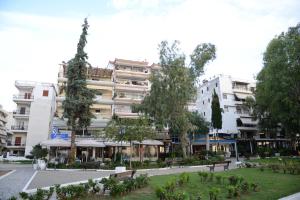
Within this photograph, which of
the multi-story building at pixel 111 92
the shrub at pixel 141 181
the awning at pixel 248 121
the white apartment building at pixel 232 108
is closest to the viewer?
the shrub at pixel 141 181

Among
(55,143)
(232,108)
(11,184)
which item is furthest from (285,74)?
(11,184)

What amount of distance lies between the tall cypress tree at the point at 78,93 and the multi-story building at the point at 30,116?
20.9m

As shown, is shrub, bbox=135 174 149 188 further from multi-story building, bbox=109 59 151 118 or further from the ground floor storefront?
multi-story building, bbox=109 59 151 118

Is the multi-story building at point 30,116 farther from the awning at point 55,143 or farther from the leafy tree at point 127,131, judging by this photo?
the leafy tree at point 127,131

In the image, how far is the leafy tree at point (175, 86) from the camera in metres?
36.0

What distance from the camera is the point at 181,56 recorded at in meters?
38.1

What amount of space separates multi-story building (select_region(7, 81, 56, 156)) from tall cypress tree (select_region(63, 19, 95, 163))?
20.9m

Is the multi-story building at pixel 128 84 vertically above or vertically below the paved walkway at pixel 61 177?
above

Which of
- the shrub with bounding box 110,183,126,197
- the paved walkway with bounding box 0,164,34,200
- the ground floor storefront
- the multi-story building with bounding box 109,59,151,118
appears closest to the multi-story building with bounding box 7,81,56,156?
the ground floor storefront

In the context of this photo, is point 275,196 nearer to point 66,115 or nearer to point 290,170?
point 290,170

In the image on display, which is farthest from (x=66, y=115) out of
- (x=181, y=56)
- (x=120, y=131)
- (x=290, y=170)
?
(x=290, y=170)

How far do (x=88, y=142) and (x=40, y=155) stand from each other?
33.5 ft

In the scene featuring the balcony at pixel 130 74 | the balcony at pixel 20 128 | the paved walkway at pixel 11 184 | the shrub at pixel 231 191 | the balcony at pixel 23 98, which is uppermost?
the balcony at pixel 130 74

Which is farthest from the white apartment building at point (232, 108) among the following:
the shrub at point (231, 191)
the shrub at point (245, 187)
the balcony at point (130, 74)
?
the shrub at point (231, 191)
